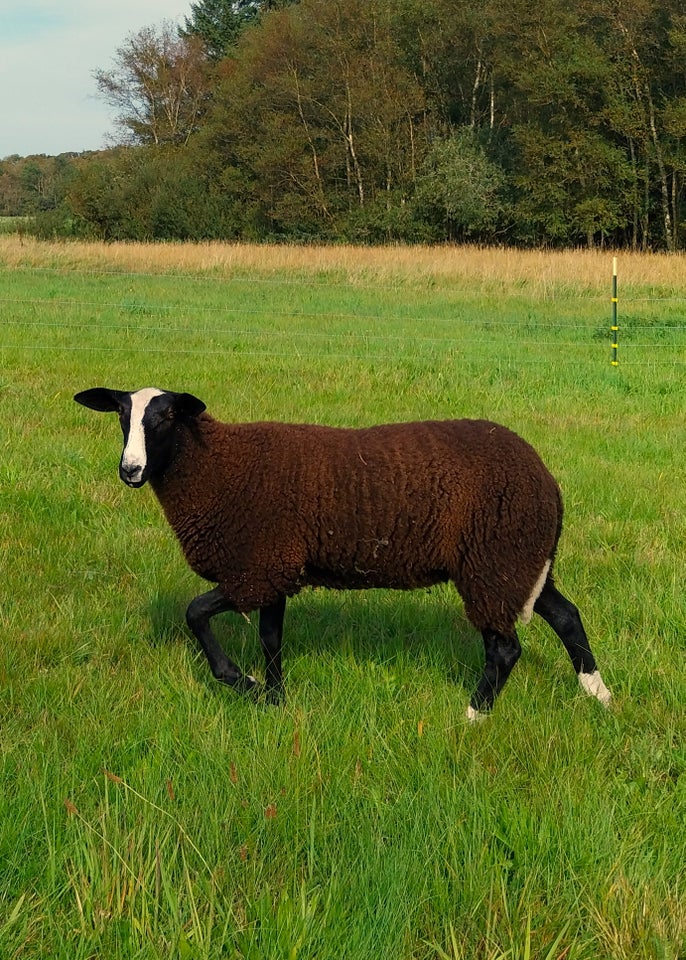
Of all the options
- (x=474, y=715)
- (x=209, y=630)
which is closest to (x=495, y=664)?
(x=474, y=715)

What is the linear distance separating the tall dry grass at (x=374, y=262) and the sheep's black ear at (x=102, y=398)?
18606 mm

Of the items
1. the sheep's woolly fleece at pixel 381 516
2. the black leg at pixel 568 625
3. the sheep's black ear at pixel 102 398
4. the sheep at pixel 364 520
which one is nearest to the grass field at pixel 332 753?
the black leg at pixel 568 625

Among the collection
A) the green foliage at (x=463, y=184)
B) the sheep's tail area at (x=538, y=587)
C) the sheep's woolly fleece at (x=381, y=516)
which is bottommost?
the sheep's tail area at (x=538, y=587)

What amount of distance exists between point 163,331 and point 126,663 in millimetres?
10533

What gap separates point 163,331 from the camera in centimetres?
1383

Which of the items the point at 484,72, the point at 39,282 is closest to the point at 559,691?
the point at 39,282

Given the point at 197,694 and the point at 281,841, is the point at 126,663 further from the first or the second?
the point at 281,841

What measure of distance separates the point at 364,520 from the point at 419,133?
4793cm

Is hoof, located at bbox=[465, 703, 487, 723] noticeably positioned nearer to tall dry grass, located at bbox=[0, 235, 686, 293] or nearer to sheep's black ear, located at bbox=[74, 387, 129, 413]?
sheep's black ear, located at bbox=[74, 387, 129, 413]

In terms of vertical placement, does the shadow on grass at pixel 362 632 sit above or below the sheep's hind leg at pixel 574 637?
below

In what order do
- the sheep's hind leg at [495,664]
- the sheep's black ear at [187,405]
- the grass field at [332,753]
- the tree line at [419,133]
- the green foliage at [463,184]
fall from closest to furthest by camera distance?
the grass field at [332,753] → the sheep's hind leg at [495,664] → the sheep's black ear at [187,405] → the tree line at [419,133] → the green foliage at [463,184]

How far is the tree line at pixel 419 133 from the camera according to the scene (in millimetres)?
39531

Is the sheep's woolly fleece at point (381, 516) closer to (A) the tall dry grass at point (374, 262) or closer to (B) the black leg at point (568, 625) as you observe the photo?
(B) the black leg at point (568, 625)

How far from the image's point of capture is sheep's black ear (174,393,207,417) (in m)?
3.88
